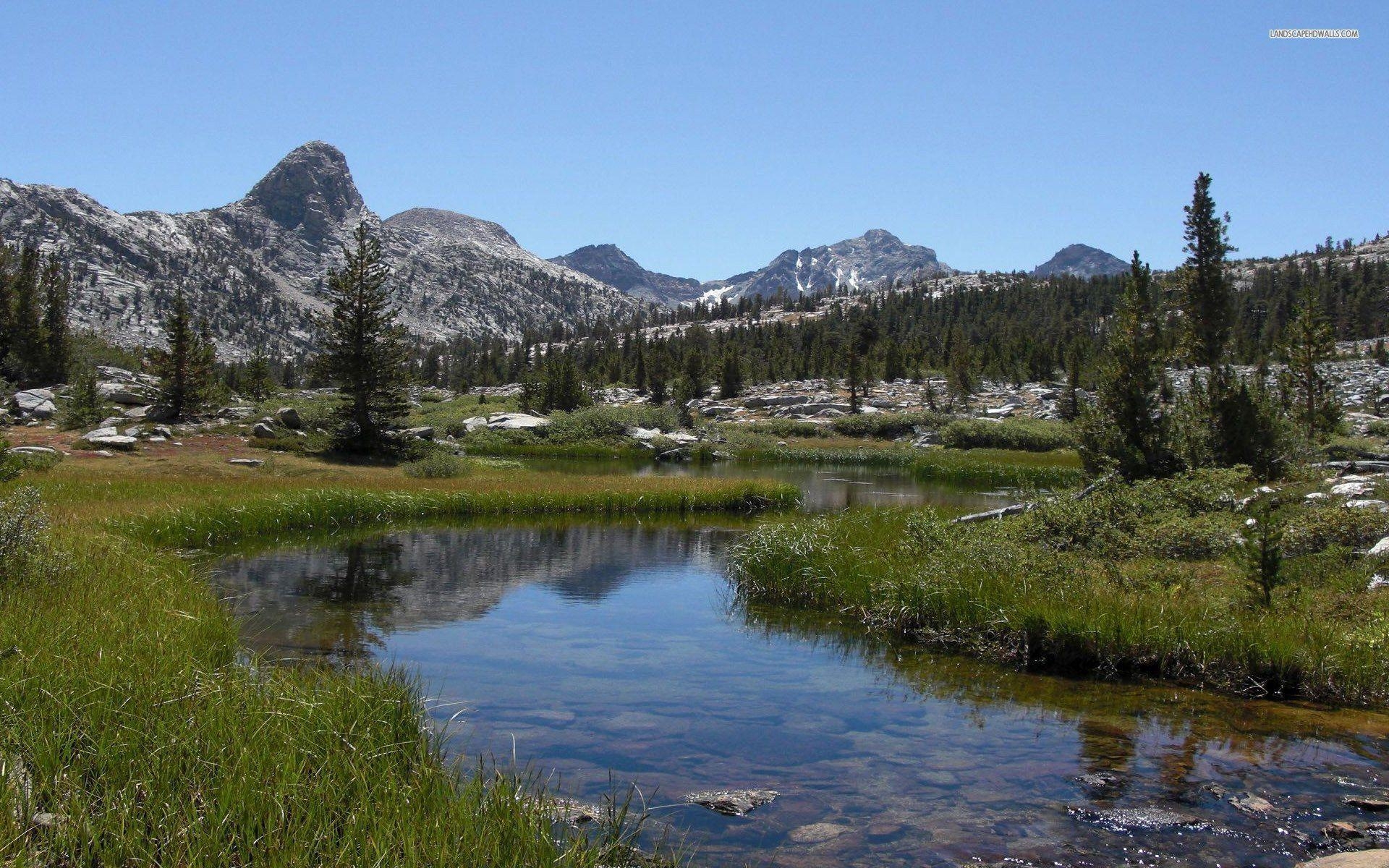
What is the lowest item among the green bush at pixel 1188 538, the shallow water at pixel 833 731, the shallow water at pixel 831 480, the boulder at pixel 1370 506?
the shallow water at pixel 831 480

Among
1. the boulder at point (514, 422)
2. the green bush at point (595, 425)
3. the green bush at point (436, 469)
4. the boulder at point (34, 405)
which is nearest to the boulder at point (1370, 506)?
the green bush at point (436, 469)

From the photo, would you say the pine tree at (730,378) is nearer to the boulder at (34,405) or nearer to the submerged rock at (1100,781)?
the boulder at (34,405)

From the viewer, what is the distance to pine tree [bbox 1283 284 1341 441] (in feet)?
139

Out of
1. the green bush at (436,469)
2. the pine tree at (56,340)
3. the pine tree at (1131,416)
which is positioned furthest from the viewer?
the pine tree at (56,340)

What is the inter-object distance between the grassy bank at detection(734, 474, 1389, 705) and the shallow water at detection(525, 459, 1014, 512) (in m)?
10.9

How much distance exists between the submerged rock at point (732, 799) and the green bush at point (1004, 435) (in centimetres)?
6191

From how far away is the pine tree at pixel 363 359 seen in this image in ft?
139

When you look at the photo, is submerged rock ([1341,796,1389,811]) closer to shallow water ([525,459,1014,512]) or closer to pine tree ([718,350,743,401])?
shallow water ([525,459,1014,512])

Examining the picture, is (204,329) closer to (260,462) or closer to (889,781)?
(260,462)

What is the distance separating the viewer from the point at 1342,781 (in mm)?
8438

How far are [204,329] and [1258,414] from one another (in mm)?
64669

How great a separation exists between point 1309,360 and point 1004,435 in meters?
24.3

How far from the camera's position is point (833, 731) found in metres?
10.4

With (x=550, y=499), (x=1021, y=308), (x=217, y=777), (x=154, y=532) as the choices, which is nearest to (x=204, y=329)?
(x=550, y=499)
